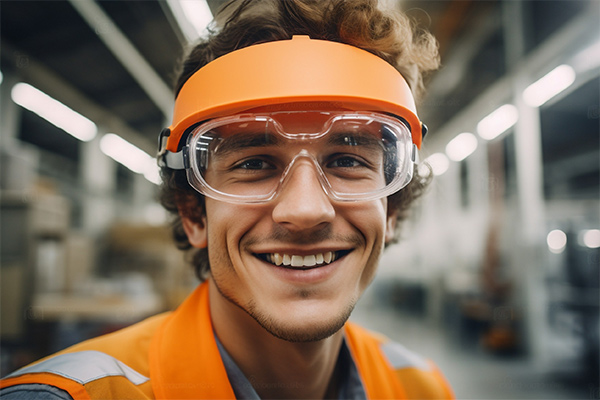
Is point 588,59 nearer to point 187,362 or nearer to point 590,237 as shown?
point 590,237

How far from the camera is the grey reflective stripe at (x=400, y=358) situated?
138 cm

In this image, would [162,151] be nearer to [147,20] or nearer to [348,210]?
[348,210]

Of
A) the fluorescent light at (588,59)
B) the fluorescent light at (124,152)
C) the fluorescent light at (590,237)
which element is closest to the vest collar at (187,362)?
the fluorescent light at (124,152)

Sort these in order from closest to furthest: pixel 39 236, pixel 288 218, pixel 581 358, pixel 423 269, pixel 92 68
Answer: pixel 288 218 → pixel 39 236 → pixel 92 68 → pixel 581 358 → pixel 423 269

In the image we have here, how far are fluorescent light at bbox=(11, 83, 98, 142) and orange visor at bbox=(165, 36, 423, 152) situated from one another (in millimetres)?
2790

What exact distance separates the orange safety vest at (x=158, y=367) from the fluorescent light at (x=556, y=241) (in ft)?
14.5

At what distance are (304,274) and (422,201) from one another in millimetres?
1021

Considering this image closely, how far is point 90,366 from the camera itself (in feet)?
2.85

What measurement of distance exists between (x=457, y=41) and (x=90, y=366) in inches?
222

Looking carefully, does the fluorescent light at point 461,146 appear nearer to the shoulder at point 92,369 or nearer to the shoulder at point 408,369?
the shoulder at point 408,369

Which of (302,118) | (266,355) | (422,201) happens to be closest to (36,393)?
(266,355)

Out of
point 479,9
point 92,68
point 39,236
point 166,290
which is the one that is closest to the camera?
point 39,236

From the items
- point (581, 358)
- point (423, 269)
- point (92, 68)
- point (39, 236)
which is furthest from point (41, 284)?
point (423, 269)

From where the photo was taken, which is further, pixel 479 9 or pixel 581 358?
pixel 479 9
